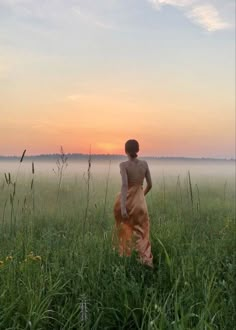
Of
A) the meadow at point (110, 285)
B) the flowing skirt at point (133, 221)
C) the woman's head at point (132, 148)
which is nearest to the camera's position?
the meadow at point (110, 285)

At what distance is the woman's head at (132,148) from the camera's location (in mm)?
6938

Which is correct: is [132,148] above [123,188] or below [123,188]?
above

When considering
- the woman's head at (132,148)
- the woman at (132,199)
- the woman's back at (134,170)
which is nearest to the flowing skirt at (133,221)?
the woman at (132,199)

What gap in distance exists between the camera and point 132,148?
22.8 feet

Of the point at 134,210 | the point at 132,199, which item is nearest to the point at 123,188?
the point at 132,199

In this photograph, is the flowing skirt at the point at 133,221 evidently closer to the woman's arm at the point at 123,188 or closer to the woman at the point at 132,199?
the woman at the point at 132,199

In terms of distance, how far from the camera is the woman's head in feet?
22.8

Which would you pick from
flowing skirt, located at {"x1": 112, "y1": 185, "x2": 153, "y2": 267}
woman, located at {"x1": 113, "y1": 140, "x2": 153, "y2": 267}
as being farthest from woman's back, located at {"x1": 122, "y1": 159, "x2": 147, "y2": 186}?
flowing skirt, located at {"x1": 112, "y1": 185, "x2": 153, "y2": 267}

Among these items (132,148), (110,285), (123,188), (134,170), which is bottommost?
(110,285)

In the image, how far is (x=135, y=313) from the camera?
4301 millimetres

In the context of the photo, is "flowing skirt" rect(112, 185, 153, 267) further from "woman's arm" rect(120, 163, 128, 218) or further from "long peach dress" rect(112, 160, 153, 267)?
"woman's arm" rect(120, 163, 128, 218)

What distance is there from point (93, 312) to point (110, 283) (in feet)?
1.68

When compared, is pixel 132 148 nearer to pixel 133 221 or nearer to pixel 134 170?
pixel 134 170

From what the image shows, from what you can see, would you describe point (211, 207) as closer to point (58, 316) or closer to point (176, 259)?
point (176, 259)
